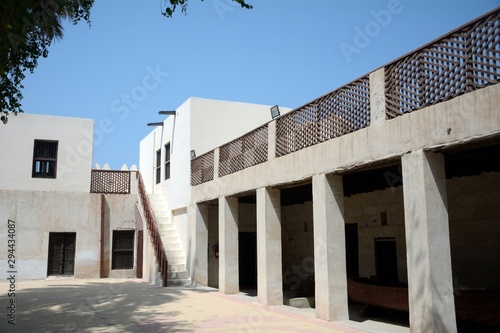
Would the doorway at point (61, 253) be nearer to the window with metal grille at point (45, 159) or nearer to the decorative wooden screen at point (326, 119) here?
the window with metal grille at point (45, 159)

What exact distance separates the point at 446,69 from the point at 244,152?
733 cm

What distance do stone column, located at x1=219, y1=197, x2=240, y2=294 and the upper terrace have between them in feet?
9.25

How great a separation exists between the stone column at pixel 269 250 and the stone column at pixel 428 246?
485cm

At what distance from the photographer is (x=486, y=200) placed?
9.23 meters

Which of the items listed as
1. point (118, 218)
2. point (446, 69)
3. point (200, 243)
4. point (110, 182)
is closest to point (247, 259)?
point (200, 243)

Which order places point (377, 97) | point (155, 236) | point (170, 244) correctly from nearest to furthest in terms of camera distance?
1. point (377, 97)
2. point (155, 236)
3. point (170, 244)

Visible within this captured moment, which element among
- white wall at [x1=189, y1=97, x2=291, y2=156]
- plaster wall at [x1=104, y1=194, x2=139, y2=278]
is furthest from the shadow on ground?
white wall at [x1=189, y1=97, x2=291, y2=156]

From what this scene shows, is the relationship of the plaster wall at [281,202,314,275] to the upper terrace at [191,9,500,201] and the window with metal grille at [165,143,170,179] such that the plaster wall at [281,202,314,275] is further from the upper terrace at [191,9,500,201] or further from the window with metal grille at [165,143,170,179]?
the window with metal grille at [165,143,170,179]

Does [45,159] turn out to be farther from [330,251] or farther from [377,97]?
[377,97]

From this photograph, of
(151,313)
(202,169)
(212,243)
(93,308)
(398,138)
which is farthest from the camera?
(212,243)

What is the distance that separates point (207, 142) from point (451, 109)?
464 inches

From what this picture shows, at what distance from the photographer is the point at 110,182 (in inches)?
825

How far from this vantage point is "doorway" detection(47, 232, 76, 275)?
18.8 meters

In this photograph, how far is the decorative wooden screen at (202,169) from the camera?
51.1ft
